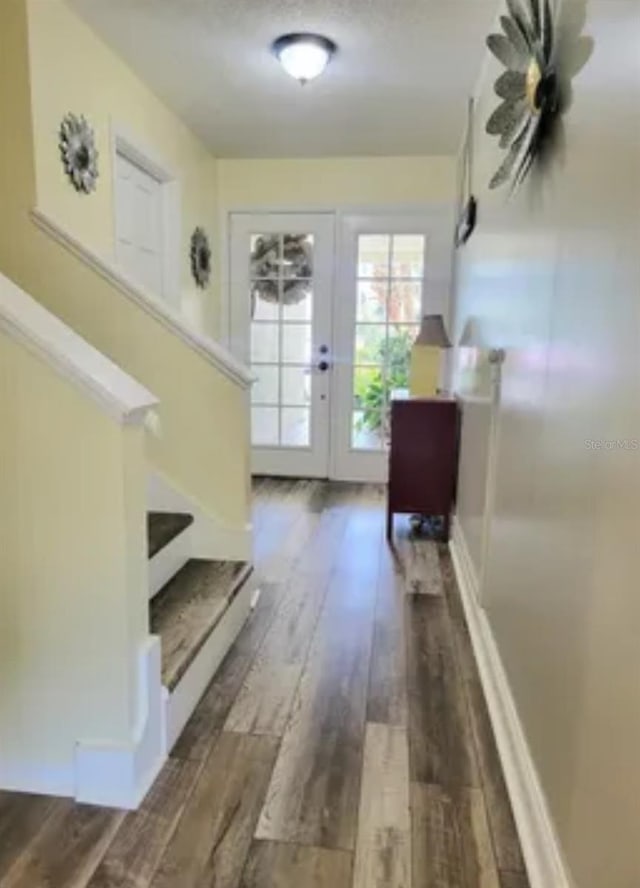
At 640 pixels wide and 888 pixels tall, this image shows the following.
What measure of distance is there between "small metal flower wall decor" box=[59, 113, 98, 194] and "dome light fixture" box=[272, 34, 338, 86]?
916 mm

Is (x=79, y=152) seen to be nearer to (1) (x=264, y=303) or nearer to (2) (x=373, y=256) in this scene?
(1) (x=264, y=303)

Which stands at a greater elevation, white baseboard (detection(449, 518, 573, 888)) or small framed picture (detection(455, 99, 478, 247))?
small framed picture (detection(455, 99, 478, 247))

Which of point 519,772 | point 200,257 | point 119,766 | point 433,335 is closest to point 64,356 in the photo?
point 119,766

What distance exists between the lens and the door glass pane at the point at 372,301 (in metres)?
4.82

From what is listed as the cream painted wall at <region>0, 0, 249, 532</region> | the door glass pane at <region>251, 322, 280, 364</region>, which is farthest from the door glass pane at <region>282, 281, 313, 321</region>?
the cream painted wall at <region>0, 0, 249, 532</region>

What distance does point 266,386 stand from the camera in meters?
5.07

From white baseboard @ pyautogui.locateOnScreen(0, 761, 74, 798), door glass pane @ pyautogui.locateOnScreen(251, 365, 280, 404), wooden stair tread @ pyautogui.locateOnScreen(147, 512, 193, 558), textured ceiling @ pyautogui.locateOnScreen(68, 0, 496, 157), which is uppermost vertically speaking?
textured ceiling @ pyautogui.locateOnScreen(68, 0, 496, 157)

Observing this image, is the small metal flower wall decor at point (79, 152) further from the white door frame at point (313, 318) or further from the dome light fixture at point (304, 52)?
the white door frame at point (313, 318)

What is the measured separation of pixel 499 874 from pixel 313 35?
303 cm

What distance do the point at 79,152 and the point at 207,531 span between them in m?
1.70

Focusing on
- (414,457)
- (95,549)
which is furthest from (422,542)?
(95,549)

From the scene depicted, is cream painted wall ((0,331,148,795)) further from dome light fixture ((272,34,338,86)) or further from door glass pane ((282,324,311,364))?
door glass pane ((282,324,311,364))

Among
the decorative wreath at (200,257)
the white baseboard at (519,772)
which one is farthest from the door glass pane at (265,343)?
the white baseboard at (519,772)

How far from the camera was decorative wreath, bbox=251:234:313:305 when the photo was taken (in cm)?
488
